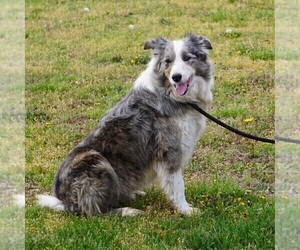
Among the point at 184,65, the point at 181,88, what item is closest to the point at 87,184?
the point at 181,88

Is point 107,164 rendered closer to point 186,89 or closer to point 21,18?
point 186,89

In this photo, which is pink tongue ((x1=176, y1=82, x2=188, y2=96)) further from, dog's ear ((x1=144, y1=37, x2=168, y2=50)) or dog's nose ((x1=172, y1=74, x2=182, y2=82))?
dog's ear ((x1=144, y1=37, x2=168, y2=50))

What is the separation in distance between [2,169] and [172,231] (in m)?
2.54

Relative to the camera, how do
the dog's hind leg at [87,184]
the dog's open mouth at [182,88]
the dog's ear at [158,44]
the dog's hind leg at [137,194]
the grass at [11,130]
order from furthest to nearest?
the dog's hind leg at [137,194] → the dog's ear at [158,44] → the dog's open mouth at [182,88] → the dog's hind leg at [87,184] → the grass at [11,130]

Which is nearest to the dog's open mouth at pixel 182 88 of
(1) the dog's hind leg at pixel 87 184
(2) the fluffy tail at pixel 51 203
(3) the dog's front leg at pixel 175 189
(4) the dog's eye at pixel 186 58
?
(4) the dog's eye at pixel 186 58

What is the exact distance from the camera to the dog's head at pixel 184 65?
19.5ft

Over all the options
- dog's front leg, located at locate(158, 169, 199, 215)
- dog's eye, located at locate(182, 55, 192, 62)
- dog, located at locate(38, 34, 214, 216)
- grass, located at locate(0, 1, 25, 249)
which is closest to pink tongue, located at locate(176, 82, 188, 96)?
dog, located at locate(38, 34, 214, 216)

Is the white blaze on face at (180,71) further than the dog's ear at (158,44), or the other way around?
the dog's ear at (158,44)

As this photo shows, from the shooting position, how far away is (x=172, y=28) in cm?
1294

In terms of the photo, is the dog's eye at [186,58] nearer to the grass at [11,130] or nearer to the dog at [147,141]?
the dog at [147,141]

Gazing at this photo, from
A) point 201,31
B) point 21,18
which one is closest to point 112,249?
point 201,31

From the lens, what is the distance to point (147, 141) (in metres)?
6.02

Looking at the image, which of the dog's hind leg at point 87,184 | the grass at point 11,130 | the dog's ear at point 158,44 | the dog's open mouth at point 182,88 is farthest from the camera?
the dog's ear at point 158,44

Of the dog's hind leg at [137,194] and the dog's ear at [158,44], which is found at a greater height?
the dog's ear at [158,44]
